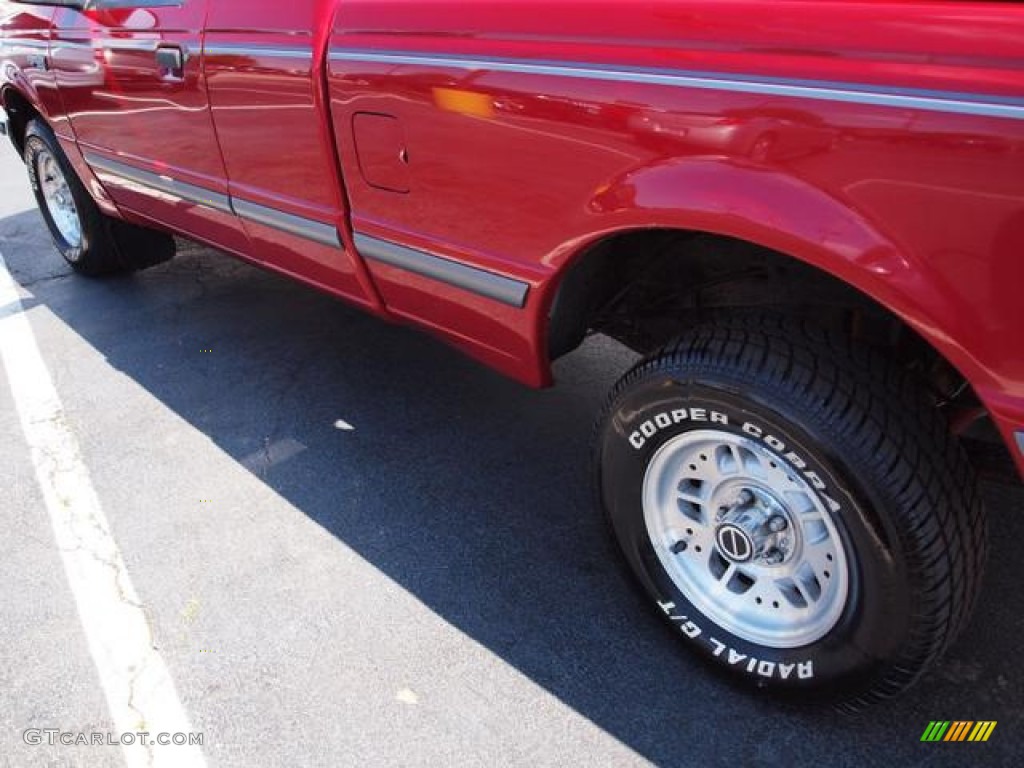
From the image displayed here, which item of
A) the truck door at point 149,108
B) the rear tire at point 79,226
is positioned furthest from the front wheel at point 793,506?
the rear tire at point 79,226

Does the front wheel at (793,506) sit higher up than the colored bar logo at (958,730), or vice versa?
the front wheel at (793,506)

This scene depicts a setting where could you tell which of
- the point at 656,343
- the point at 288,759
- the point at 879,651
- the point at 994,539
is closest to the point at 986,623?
the point at 994,539

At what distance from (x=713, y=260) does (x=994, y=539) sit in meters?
1.20

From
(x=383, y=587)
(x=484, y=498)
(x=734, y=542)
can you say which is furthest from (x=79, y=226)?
(x=734, y=542)

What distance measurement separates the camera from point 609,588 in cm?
243

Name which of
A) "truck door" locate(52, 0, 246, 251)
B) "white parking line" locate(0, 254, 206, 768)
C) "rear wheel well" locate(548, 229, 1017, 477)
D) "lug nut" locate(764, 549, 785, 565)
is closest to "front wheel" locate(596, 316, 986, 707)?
"lug nut" locate(764, 549, 785, 565)

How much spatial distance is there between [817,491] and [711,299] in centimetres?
66

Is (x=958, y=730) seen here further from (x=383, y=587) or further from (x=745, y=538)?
(x=383, y=587)

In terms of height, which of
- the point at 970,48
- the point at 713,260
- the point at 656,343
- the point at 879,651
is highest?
the point at 970,48

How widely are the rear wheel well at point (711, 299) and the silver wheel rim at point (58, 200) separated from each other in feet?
11.3

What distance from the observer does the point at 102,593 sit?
2.58 meters

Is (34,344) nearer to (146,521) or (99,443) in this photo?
(99,443)

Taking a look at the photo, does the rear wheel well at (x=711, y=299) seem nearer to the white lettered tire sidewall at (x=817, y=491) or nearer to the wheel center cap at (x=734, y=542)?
the white lettered tire sidewall at (x=817, y=491)

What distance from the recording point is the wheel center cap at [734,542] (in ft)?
6.63
